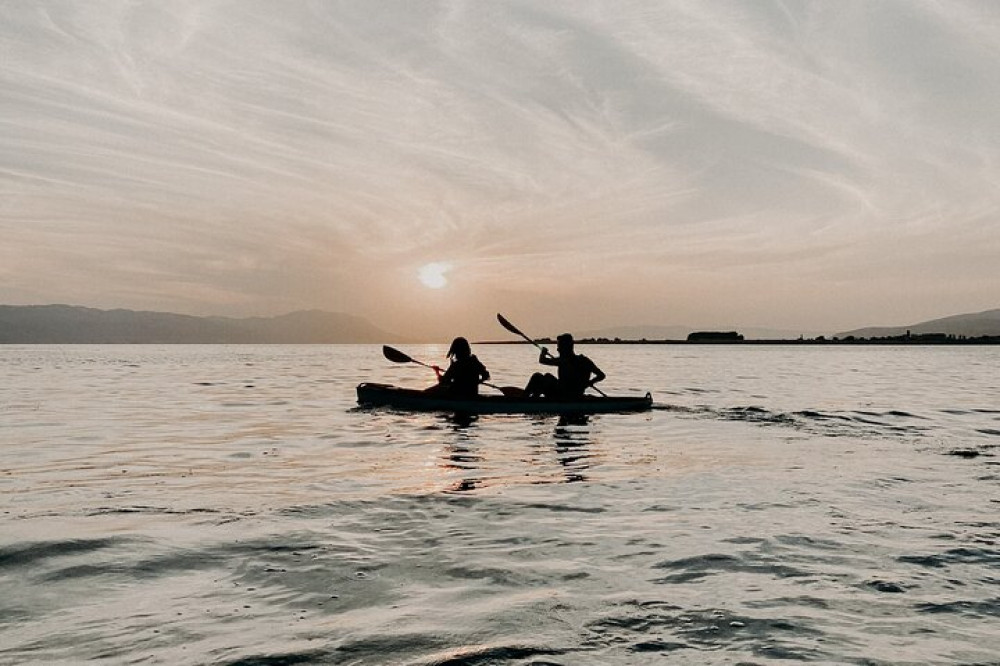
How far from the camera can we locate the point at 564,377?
24.3 metres

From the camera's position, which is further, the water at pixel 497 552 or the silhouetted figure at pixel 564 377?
the silhouetted figure at pixel 564 377

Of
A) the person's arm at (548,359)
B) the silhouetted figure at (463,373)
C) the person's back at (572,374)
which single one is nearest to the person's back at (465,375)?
the silhouetted figure at (463,373)

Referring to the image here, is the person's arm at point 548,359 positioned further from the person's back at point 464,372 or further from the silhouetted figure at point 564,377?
the person's back at point 464,372

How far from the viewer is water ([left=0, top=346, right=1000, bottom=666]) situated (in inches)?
219

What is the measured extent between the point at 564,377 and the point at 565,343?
127cm

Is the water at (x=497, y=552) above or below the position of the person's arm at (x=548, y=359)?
below

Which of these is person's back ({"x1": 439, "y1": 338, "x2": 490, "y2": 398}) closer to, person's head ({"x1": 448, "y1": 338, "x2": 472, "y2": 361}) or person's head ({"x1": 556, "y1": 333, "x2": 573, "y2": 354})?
person's head ({"x1": 448, "y1": 338, "x2": 472, "y2": 361})

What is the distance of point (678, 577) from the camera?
7.21 m

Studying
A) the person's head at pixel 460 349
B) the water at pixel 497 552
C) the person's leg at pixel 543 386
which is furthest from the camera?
the person's leg at pixel 543 386

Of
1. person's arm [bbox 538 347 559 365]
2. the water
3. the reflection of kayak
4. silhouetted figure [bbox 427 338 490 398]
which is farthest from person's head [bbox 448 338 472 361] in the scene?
the water

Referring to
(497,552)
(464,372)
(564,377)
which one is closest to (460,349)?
(464,372)

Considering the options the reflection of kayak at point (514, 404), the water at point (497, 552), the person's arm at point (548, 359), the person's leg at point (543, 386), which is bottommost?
the water at point (497, 552)

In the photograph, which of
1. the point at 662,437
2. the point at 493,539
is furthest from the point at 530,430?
the point at 493,539

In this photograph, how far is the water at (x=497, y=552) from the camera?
5.56 m
